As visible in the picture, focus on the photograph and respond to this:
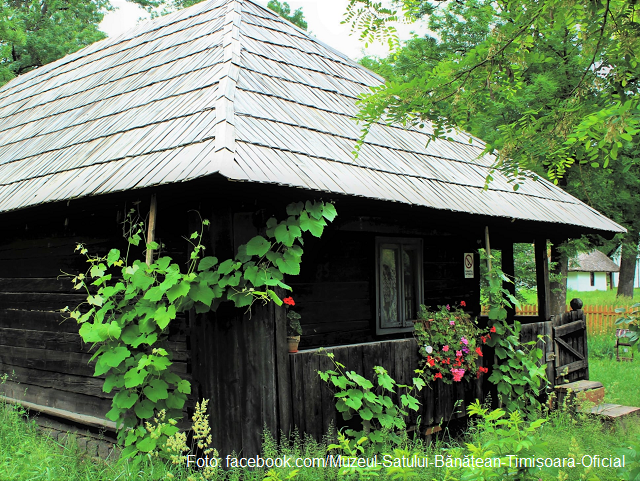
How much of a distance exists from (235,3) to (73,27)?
49.0ft

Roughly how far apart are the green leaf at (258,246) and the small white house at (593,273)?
143ft

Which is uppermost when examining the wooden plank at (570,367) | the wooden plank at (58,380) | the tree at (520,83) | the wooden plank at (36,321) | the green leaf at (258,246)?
the tree at (520,83)

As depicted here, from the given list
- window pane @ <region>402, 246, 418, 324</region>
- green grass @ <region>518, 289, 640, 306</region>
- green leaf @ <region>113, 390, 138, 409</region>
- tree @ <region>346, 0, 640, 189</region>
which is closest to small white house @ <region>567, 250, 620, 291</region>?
green grass @ <region>518, 289, 640, 306</region>

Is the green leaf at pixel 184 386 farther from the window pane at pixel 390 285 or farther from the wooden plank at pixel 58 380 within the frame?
the window pane at pixel 390 285

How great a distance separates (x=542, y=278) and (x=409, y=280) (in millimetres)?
2234

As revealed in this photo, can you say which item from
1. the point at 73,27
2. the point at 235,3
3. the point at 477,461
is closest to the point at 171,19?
the point at 235,3

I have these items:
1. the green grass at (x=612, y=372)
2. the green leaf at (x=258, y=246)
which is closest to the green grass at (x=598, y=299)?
the green grass at (x=612, y=372)

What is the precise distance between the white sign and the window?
1224mm

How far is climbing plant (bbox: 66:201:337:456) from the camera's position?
13.5 ft

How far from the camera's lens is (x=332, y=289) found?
6.57 metres

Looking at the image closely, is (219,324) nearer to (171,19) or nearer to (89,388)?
(89,388)

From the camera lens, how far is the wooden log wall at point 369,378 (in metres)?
4.71

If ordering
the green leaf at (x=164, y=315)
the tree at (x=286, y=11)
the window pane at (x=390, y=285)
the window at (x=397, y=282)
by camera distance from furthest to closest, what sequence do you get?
1. the tree at (x=286, y=11)
2. the window pane at (x=390, y=285)
3. the window at (x=397, y=282)
4. the green leaf at (x=164, y=315)

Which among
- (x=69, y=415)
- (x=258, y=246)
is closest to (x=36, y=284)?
(x=69, y=415)
